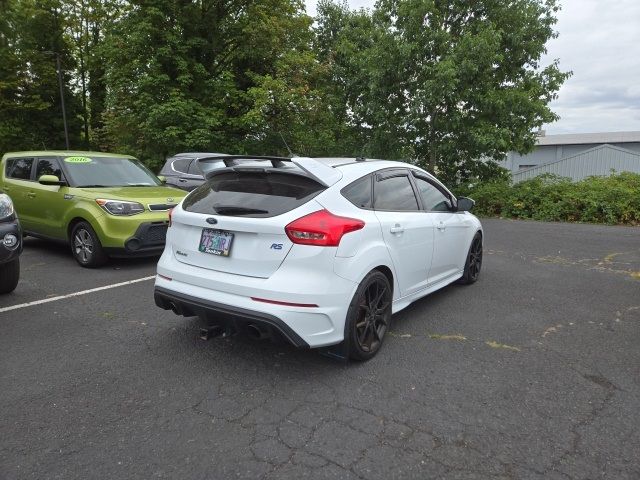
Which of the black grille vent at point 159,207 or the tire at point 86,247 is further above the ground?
the black grille vent at point 159,207

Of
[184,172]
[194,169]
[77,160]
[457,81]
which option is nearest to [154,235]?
[77,160]

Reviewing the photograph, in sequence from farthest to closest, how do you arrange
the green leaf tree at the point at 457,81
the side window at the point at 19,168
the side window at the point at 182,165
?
the green leaf tree at the point at 457,81, the side window at the point at 182,165, the side window at the point at 19,168

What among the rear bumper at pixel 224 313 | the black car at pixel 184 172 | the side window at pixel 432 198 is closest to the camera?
the rear bumper at pixel 224 313

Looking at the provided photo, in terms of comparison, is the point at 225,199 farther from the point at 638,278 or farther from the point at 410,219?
the point at 638,278

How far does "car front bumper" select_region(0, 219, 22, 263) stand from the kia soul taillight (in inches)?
132

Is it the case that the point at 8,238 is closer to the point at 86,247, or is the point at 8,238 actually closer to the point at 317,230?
the point at 86,247

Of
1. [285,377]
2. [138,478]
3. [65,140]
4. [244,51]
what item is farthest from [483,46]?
[65,140]

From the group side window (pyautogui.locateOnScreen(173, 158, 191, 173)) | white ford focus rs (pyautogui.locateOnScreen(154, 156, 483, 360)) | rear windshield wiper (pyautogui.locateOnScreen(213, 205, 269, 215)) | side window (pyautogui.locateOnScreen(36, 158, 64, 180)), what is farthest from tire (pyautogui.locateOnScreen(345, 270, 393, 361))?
side window (pyautogui.locateOnScreen(173, 158, 191, 173))

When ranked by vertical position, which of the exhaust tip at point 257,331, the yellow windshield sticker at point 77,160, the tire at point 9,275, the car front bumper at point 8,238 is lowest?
the tire at point 9,275

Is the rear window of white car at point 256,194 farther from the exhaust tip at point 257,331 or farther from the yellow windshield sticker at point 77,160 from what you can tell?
the yellow windshield sticker at point 77,160

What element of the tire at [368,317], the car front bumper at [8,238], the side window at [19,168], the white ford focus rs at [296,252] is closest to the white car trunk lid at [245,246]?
the white ford focus rs at [296,252]

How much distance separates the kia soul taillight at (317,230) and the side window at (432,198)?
1674 mm

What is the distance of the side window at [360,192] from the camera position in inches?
143

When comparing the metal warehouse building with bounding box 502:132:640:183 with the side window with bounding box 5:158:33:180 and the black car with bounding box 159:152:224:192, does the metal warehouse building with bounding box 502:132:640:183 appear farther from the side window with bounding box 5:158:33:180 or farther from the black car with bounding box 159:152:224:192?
the side window with bounding box 5:158:33:180
